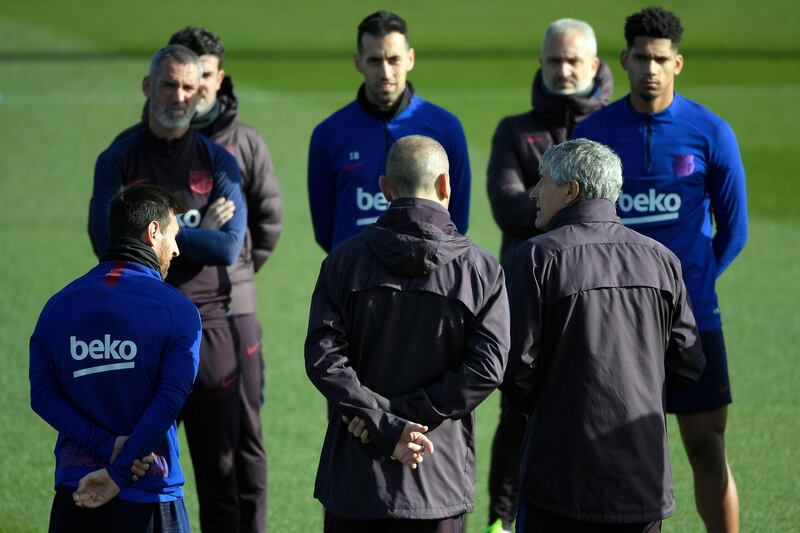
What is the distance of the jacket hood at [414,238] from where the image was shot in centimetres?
368

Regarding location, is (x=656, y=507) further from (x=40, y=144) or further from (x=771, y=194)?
(x=40, y=144)

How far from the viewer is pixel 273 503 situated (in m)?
6.01

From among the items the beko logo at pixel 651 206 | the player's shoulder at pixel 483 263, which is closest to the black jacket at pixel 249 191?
the beko logo at pixel 651 206

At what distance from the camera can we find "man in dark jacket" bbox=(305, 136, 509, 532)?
3.67m

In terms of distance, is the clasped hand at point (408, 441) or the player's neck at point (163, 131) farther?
the player's neck at point (163, 131)

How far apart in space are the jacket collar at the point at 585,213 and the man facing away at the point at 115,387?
1.25 meters

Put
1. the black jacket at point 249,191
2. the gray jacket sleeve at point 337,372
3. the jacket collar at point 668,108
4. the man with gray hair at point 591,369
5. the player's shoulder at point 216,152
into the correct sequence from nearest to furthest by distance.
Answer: the gray jacket sleeve at point 337,372 < the man with gray hair at point 591,369 < the jacket collar at point 668,108 < the player's shoulder at point 216,152 < the black jacket at point 249,191

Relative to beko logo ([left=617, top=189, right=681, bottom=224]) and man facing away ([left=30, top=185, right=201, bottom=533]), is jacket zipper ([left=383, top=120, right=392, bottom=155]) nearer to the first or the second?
beko logo ([left=617, top=189, right=681, bottom=224])

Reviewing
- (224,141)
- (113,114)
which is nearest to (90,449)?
(224,141)

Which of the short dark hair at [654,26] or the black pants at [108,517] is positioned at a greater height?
the short dark hair at [654,26]

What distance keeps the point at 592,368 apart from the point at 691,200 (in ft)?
4.73

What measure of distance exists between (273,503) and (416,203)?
2750mm

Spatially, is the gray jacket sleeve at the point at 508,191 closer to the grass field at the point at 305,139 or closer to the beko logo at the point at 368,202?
the beko logo at the point at 368,202

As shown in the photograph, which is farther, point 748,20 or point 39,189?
point 748,20
